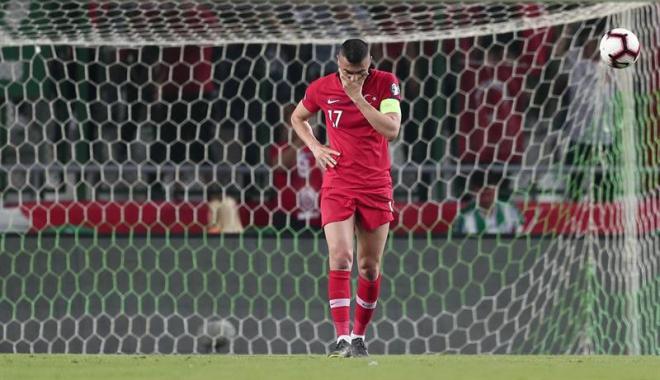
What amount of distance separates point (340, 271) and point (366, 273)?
234mm

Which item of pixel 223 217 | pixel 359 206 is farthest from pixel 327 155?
pixel 223 217

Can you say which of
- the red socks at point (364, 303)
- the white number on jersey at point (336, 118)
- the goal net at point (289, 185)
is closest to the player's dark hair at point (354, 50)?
the white number on jersey at point (336, 118)

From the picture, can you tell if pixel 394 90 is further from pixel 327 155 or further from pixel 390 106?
pixel 327 155

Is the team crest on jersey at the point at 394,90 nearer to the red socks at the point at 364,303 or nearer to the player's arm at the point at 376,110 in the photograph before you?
the player's arm at the point at 376,110

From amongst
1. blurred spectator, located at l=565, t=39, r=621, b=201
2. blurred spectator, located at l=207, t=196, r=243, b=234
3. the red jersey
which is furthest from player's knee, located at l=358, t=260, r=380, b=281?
blurred spectator, located at l=207, t=196, r=243, b=234

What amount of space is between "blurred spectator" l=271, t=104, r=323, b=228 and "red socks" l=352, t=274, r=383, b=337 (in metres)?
2.79

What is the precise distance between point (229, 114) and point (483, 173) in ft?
5.63

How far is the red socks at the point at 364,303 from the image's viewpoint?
6.72 meters

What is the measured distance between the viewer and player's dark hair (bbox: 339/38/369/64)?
607 cm

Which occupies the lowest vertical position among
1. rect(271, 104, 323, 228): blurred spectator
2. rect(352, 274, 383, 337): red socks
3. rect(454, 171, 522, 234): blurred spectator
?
rect(454, 171, 522, 234): blurred spectator

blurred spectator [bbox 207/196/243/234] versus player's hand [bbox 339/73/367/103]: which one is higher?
player's hand [bbox 339/73/367/103]

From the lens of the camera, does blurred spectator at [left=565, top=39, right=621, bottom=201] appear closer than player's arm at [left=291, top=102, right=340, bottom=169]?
No

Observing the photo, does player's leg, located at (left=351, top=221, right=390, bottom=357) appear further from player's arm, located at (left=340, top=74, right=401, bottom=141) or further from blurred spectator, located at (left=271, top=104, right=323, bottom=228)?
blurred spectator, located at (left=271, top=104, right=323, bottom=228)

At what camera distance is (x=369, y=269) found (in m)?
6.74
